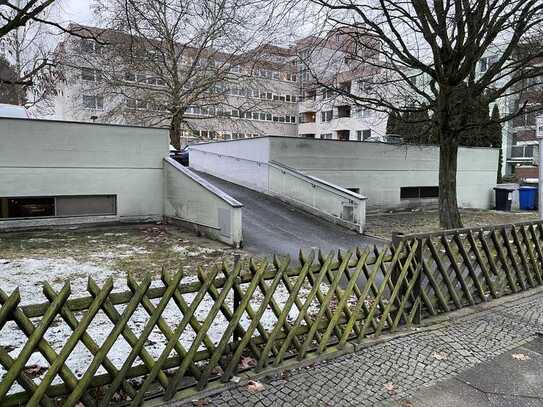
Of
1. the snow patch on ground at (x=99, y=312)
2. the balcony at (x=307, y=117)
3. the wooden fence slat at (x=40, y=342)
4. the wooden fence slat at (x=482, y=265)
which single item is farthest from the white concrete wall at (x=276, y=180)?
the balcony at (x=307, y=117)

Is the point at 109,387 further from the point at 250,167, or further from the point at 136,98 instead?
the point at 136,98

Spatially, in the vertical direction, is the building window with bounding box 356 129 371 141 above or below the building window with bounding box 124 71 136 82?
below

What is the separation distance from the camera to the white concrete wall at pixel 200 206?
29.5 ft

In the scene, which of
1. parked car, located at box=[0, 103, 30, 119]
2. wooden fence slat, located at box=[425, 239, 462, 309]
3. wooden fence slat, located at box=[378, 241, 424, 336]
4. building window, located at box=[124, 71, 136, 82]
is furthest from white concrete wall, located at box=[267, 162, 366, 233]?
building window, located at box=[124, 71, 136, 82]

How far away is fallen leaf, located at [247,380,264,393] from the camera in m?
3.30

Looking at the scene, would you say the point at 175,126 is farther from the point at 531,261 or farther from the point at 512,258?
the point at 512,258

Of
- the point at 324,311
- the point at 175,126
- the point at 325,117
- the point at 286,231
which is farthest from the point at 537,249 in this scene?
the point at 325,117

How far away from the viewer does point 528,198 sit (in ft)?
60.8

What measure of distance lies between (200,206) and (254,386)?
7096mm

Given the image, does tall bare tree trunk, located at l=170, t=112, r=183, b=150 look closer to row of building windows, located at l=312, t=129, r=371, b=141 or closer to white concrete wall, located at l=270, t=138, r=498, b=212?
white concrete wall, located at l=270, t=138, r=498, b=212

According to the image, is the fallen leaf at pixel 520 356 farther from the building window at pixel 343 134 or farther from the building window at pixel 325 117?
the building window at pixel 325 117

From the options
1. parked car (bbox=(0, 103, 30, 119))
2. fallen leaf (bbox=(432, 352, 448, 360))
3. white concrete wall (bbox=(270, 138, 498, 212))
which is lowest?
fallen leaf (bbox=(432, 352, 448, 360))

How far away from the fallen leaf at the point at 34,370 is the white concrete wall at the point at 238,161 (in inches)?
425

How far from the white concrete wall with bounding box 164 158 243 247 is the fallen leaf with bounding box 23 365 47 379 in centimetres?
552
